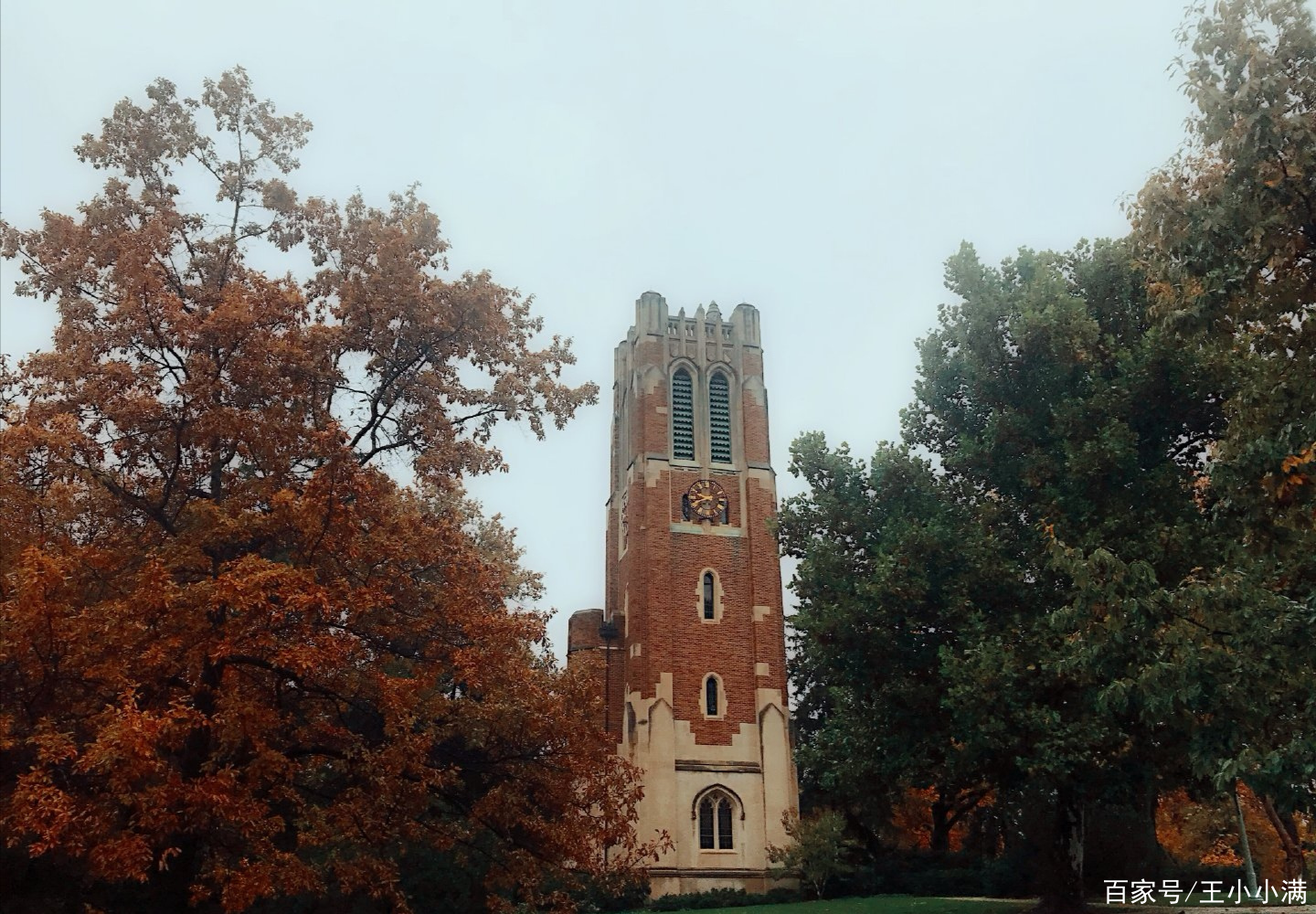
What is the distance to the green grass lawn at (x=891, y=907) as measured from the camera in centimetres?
2278

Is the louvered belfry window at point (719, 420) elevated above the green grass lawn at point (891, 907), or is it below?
above

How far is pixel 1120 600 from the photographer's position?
44.8ft

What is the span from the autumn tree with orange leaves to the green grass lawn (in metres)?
10.6

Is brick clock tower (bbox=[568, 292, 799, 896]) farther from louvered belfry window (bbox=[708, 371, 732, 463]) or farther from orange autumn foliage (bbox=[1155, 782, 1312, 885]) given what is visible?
orange autumn foliage (bbox=[1155, 782, 1312, 885])

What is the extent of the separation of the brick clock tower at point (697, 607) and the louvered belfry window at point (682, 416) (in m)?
0.05

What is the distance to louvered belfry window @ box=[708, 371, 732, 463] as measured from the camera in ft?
134

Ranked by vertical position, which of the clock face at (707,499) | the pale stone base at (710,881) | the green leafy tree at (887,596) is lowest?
the pale stone base at (710,881)

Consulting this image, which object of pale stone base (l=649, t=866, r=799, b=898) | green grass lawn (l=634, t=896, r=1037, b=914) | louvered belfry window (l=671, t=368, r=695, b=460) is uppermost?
louvered belfry window (l=671, t=368, r=695, b=460)

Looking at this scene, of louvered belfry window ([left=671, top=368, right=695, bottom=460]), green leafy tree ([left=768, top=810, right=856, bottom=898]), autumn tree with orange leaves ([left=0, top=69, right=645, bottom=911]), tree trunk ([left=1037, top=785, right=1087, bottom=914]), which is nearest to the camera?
autumn tree with orange leaves ([left=0, top=69, right=645, bottom=911])

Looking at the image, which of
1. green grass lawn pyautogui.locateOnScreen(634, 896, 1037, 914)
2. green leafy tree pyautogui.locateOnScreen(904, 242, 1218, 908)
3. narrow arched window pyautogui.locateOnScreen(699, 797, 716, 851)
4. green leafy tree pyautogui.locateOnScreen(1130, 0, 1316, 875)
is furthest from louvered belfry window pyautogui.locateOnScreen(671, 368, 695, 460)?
green leafy tree pyautogui.locateOnScreen(1130, 0, 1316, 875)

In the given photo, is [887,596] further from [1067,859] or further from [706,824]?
[706,824]

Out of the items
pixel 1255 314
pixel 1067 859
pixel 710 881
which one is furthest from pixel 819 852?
pixel 1255 314

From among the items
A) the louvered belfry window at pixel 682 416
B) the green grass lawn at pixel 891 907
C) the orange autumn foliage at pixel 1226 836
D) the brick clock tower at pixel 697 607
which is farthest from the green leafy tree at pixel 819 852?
the louvered belfry window at pixel 682 416

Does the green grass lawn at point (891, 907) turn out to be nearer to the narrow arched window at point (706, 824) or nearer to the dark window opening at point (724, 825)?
the narrow arched window at point (706, 824)
